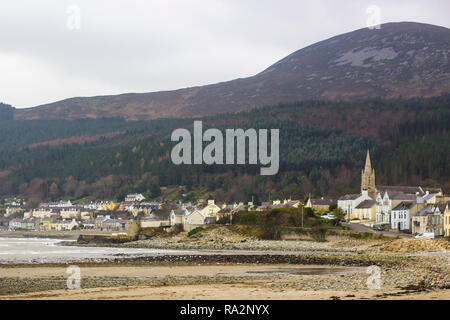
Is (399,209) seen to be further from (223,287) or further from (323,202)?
(223,287)

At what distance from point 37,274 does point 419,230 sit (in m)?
37.6

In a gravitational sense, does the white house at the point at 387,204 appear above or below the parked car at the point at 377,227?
above

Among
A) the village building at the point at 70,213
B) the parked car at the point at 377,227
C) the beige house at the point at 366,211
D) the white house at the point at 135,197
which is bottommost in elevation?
the village building at the point at 70,213

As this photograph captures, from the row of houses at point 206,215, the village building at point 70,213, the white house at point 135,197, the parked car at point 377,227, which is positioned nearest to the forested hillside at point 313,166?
the white house at point 135,197

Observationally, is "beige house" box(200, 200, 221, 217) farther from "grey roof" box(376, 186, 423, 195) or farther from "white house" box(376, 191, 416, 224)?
"white house" box(376, 191, 416, 224)

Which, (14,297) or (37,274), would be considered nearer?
(14,297)

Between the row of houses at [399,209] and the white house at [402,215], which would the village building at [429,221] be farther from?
the white house at [402,215]

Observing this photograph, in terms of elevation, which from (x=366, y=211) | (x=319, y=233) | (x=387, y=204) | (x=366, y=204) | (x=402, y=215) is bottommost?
(x=319, y=233)

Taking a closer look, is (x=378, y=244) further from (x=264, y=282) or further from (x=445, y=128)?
(x=445, y=128)

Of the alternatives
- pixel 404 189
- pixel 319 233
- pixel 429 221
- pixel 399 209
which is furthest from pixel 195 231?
pixel 404 189

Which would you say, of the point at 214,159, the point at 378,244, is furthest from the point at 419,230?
the point at 214,159

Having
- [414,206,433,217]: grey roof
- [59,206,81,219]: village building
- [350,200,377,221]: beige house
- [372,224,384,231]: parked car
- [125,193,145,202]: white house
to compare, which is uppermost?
[414,206,433,217]: grey roof

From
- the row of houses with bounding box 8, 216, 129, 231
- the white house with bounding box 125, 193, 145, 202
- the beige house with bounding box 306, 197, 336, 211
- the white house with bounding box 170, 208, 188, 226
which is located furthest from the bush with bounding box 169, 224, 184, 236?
the white house with bounding box 125, 193, 145, 202
